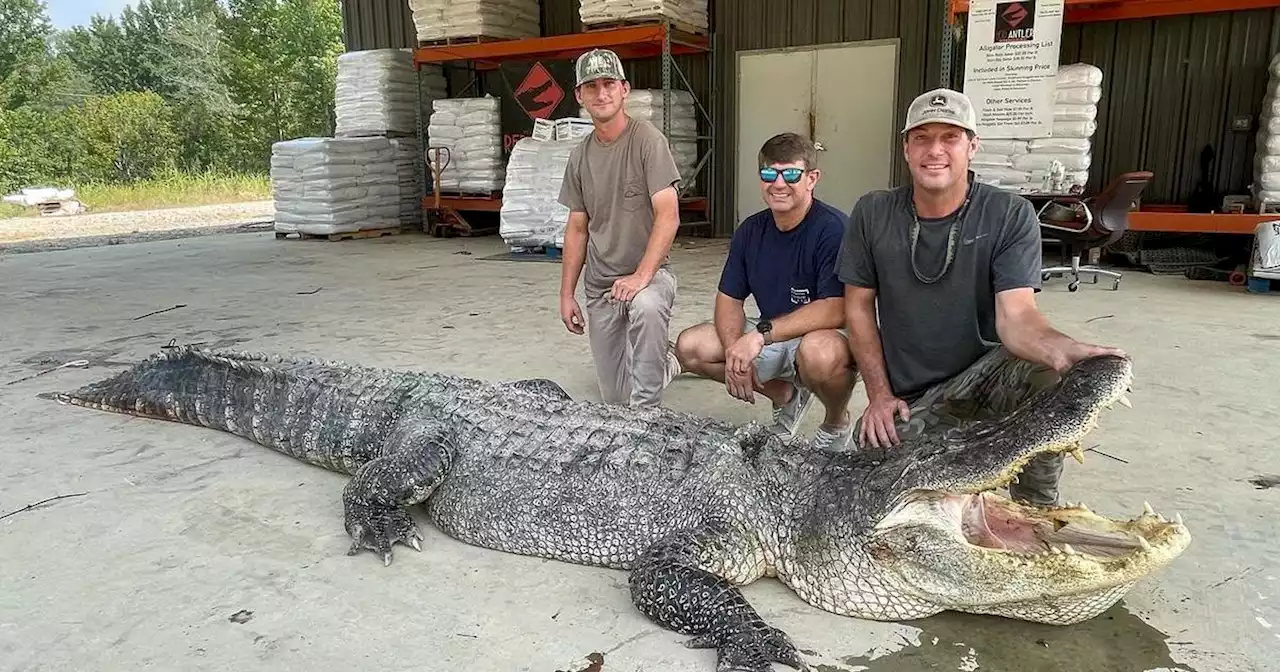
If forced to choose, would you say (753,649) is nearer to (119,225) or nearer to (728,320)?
(728,320)

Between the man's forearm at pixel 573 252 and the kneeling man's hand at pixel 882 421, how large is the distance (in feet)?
6.13

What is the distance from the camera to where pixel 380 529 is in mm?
2574

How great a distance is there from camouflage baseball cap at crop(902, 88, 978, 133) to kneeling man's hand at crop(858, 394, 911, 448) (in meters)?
0.81

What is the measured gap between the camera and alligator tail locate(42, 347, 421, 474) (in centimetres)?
308

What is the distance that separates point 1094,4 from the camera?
8.05 meters

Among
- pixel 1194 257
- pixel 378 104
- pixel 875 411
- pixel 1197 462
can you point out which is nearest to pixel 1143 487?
pixel 1197 462

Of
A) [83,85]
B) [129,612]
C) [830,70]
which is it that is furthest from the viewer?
[83,85]

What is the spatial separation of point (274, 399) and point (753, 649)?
2.32m

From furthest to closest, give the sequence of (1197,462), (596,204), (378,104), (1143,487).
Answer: (378,104) < (596,204) < (1197,462) < (1143,487)

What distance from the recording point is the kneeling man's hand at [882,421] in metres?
2.41

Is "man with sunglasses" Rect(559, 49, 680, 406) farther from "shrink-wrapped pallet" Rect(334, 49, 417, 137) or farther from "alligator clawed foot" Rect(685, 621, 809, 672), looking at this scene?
"shrink-wrapped pallet" Rect(334, 49, 417, 137)

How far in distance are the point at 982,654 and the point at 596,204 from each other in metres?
2.53

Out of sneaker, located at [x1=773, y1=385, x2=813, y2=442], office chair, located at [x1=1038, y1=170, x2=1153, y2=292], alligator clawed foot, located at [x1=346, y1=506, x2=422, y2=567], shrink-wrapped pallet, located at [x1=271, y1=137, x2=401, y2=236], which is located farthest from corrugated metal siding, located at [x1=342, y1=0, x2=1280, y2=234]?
alligator clawed foot, located at [x1=346, y1=506, x2=422, y2=567]

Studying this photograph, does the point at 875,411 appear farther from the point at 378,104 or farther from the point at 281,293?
the point at 378,104
